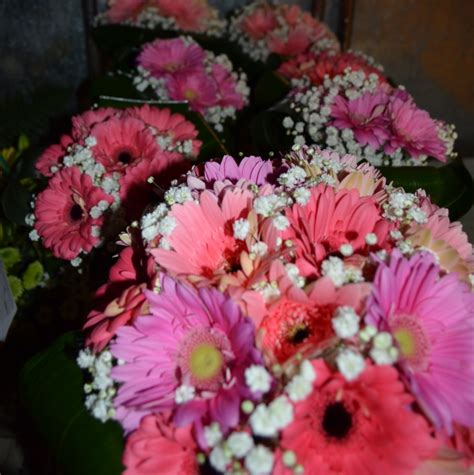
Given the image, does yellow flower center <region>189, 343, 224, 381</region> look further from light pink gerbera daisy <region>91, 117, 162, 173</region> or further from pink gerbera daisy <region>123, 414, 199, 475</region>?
light pink gerbera daisy <region>91, 117, 162, 173</region>

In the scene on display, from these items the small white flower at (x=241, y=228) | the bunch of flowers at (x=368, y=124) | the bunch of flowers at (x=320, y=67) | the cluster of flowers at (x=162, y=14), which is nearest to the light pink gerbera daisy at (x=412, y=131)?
the bunch of flowers at (x=368, y=124)

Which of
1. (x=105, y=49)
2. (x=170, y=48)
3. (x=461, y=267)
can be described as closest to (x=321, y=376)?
(x=461, y=267)

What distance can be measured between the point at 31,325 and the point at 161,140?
397 millimetres

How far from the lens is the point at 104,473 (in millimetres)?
449

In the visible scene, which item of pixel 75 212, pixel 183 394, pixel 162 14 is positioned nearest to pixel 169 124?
pixel 75 212

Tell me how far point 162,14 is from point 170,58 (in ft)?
1.27

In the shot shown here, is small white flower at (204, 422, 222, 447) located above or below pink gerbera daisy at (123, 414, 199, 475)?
above

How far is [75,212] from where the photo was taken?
805 millimetres

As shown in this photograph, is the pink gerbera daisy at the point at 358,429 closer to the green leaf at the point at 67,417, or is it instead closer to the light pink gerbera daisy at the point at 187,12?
the green leaf at the point at 67,417

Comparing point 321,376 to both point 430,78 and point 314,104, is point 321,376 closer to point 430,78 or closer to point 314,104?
point 314,104

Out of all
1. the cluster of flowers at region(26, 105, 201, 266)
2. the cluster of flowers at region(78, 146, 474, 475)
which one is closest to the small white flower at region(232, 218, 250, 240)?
the cluster of flowers at region(78, 146, 474, 475)

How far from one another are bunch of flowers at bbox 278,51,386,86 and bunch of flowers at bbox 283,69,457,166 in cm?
8

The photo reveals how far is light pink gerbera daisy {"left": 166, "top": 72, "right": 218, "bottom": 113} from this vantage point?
111 centimetres

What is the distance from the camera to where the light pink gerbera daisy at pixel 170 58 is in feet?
3.74
